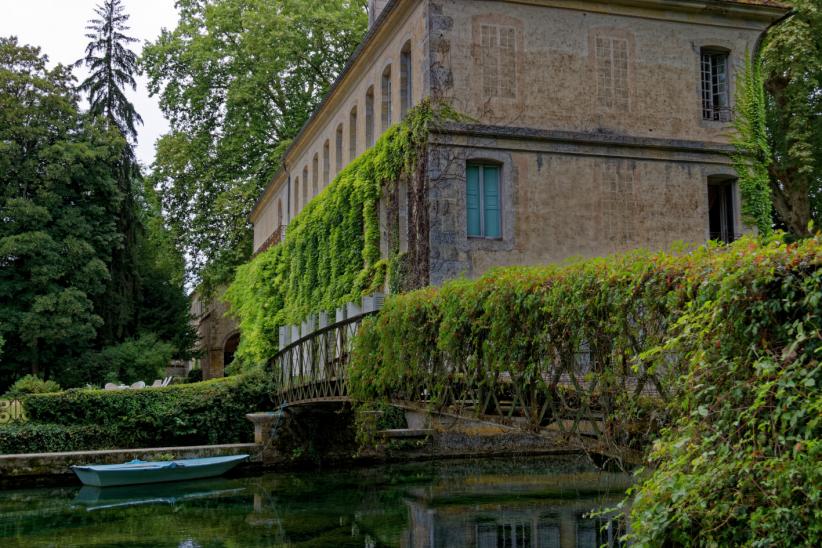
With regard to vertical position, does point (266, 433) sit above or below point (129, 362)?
below

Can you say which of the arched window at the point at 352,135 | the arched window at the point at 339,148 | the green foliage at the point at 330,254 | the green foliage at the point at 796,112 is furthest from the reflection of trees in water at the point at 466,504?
the green foliage at the point at 796,112

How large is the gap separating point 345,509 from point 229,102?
75.4 ft

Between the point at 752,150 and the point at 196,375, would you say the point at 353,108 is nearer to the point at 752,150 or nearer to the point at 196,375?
the point at 752,150

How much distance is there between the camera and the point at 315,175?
3334 centimetres

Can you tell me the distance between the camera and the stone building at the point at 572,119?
21.4 metres

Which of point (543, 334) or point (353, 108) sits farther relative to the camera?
point (353, 108)

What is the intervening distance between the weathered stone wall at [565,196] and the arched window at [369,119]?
5.52m

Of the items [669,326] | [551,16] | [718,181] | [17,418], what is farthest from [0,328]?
[669,326]

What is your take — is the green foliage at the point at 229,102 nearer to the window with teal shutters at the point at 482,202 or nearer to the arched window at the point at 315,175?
the arched window at the point at 315,175

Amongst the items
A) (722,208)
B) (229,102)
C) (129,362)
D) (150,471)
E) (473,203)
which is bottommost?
(150,471)

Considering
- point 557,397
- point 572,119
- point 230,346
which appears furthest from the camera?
point 230,346

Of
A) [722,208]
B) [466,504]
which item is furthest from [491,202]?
[466,504]

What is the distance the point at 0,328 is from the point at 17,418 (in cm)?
869

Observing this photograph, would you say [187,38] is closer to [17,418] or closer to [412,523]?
[17,418]
